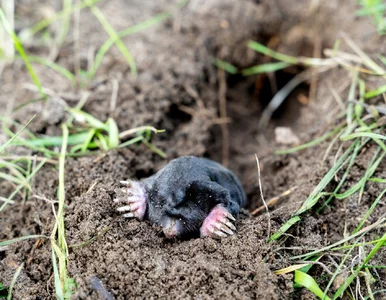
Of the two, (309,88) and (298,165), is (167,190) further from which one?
(309,88)

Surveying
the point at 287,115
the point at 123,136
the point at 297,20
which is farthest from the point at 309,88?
the point at 123,136

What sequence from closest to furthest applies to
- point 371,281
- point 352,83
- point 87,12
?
point 371,281 → point 352,83 → point 87,12

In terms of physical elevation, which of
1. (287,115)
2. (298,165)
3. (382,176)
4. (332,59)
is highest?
(332,59)

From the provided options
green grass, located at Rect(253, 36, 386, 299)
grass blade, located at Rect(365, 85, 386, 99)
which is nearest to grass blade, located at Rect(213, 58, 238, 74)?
green grass, located at Rect(253, 36, 386, 299)

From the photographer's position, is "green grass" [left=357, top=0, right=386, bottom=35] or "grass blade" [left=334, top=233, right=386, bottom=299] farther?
"green grass" [left=357, top=0, right=386, bottom=35]

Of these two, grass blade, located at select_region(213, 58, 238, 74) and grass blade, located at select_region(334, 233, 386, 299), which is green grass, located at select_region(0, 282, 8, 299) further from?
grass blade, located at select_region(213, 58, 238, 74)

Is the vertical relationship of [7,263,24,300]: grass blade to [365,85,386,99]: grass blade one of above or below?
below

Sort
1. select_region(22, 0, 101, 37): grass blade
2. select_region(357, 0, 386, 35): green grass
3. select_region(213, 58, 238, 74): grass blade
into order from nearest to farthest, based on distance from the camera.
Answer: select_region(357, 0, 386, 35): green grass
select_region(22, 0, 101, 37): grass blade
select_region(213, 58, 238, 74): grass blade

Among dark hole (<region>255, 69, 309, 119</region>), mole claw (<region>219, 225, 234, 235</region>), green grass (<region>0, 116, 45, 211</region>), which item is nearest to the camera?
mole claw (<region>219, 225, 234, 235</region>)

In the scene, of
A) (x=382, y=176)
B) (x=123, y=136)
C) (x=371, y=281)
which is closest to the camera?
(x=371, y=281)
